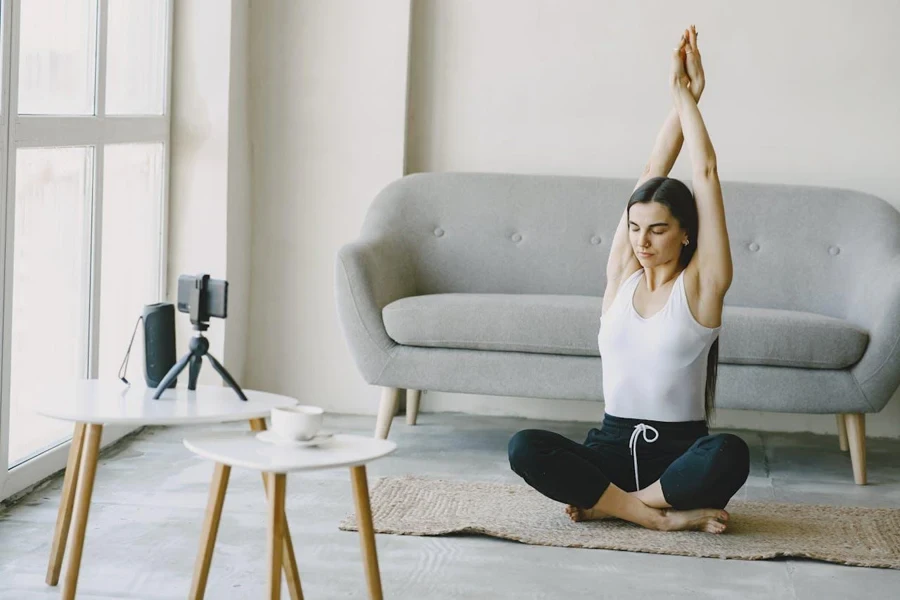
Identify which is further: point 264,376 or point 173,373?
point 264,376

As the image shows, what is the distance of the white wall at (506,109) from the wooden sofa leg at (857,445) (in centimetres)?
73

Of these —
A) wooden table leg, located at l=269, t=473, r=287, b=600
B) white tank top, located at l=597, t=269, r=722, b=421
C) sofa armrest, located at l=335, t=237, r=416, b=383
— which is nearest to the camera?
wooden table leg, located at l=269, t=473, r=287, b=600

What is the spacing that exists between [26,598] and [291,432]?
→ 69 centimetres

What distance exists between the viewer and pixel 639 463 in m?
2.67

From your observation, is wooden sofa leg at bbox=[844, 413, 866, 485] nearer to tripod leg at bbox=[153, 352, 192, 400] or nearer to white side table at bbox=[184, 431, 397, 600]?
white side table at bbox=[184, 431, 397, 600]

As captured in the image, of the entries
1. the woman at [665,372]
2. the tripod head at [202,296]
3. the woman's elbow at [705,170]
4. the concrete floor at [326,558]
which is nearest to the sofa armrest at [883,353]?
the concrete floor at [326,558]

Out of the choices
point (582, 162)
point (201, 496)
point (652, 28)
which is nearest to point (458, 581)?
point (201, 496)

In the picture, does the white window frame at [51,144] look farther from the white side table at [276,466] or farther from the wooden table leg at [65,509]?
the white side table at [276,466]

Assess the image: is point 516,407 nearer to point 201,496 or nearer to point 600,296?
point 600,296

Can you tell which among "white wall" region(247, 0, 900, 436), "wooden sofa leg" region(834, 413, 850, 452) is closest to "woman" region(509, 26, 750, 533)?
"wooden sofa leg" region(834, 413, 850, 452)

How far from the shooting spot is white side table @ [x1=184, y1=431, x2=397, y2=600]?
5.48 ft

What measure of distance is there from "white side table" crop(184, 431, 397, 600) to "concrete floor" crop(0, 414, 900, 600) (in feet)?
1.19

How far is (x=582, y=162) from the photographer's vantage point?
4051mm

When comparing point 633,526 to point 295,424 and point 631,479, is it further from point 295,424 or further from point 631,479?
point 295,424
